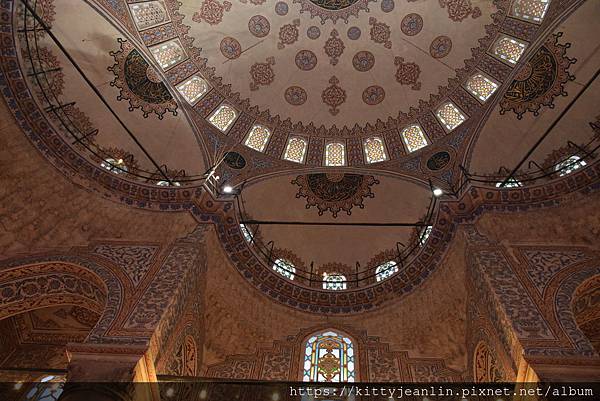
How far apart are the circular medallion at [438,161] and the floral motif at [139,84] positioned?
6951 millimetres

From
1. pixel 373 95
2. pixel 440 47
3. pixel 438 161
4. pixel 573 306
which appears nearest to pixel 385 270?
pixel 438 161

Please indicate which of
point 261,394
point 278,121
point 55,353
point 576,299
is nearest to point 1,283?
point 55,353

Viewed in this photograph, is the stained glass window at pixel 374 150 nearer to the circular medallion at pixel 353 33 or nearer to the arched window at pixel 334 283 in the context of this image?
the circular medallion at pixel 353 33

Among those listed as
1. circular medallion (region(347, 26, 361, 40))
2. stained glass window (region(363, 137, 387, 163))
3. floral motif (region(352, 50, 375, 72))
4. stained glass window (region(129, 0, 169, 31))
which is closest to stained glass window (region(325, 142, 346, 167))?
stained glass window (region(363, 137, 387, 163))

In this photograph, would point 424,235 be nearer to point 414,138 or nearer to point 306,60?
point 414,138

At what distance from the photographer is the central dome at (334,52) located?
40.6 ft

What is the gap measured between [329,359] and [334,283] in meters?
2.72

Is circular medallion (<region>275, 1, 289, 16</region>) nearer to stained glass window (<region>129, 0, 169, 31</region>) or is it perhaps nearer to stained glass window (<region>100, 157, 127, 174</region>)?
stained glass window (<region>129, 0, 169, 31</region>)

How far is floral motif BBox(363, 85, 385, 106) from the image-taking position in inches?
523

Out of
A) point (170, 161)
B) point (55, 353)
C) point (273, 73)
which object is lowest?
point (55, 353)

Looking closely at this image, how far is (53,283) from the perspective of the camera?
25.6ft

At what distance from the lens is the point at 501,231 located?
836cm

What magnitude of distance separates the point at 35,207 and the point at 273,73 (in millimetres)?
7639

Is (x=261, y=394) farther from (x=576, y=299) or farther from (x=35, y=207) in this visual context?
(x=35, y=207)
